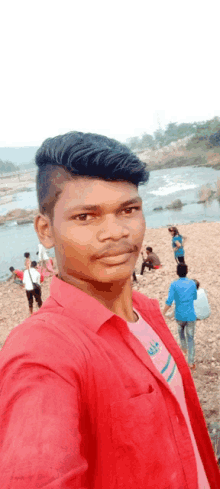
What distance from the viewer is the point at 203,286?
823cm

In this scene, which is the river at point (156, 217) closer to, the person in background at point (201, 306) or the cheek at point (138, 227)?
the person in background at point (201, 306)

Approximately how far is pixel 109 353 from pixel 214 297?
705cm

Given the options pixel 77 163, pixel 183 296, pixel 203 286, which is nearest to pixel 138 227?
pixel 77 163

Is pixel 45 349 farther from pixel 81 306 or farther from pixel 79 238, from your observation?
pixel 79 238

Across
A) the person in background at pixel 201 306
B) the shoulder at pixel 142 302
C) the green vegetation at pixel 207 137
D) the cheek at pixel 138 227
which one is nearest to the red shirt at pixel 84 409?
the cheek at pixel 138 227

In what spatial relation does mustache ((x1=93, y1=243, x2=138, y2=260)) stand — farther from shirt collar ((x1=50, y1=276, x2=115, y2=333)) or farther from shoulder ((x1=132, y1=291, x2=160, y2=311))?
shoulder ((x1=132, y1=291, x2=160, y2=311))

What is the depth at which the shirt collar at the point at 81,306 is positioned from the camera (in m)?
0.91

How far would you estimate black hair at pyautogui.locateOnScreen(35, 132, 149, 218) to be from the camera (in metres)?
0.94

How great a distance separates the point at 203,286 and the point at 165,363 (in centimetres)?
745

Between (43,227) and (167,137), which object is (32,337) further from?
(167,137)

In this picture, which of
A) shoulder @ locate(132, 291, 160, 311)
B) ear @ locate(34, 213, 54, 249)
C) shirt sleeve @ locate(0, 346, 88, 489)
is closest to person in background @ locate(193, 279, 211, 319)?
shoulder @ locate(132, 291, 160, 311)

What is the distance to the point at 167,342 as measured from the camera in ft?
4.24

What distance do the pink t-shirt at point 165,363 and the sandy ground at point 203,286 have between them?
260cm

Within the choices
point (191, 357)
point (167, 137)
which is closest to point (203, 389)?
point (191, 357)
